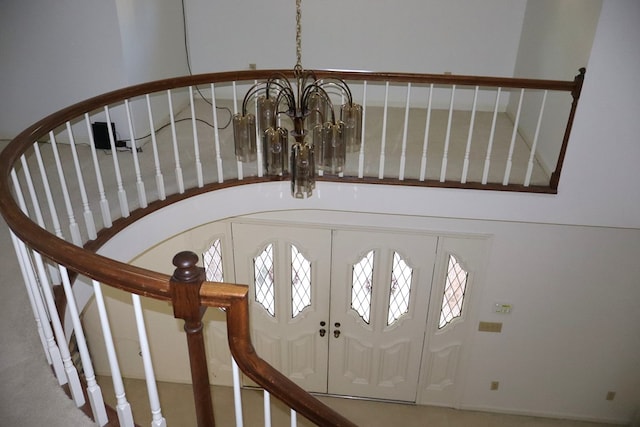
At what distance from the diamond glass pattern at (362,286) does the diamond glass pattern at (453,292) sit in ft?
2.63

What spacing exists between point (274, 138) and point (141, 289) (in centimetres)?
132

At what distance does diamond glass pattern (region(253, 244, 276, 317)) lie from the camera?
584 centimetres

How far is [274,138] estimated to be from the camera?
2680 mm

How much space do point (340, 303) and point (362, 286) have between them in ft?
1.03

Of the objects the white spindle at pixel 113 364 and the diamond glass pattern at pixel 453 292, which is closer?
the white spindle at pixel 113 364

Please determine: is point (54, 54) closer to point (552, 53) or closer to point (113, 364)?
point (113, 364)

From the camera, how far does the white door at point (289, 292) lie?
5.68 m

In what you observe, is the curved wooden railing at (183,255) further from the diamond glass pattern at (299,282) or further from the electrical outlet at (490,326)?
the electrical outlet at (490,326)

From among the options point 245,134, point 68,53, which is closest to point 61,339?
point 245,134

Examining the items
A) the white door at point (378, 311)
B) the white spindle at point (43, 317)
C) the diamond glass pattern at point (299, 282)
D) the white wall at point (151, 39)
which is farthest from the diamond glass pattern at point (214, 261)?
the white spindle at point (43, 317)

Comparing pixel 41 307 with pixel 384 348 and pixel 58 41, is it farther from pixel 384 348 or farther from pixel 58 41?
pixel 384 348

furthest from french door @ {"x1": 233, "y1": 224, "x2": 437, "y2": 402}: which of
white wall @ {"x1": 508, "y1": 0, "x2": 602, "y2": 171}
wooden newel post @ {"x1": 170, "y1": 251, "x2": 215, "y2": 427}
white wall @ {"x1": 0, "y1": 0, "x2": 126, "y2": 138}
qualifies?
wooden newel post @ {"x1": 170, "y1": 251, "x2": 215, "y2": 427}

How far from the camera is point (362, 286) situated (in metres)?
5.86

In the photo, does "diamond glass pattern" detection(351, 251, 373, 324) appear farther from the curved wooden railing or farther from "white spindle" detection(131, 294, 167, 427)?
"white spindle" detection(131, 294, 167, 427)
